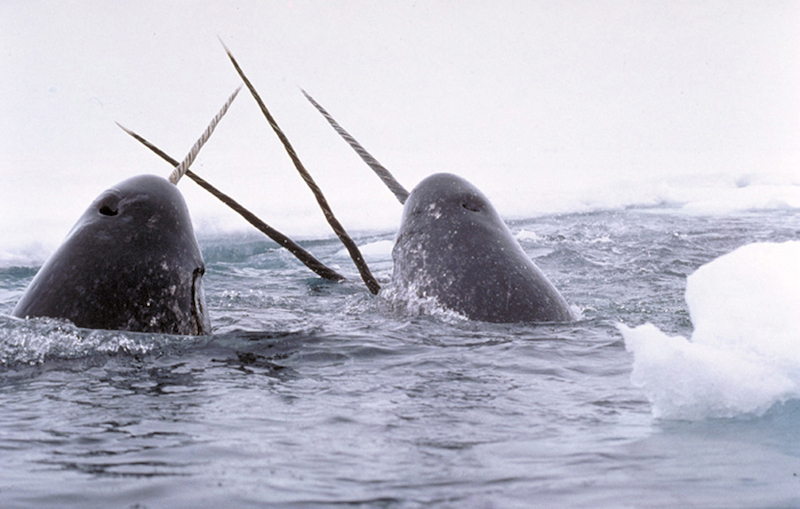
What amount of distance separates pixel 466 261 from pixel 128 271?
2.18 m

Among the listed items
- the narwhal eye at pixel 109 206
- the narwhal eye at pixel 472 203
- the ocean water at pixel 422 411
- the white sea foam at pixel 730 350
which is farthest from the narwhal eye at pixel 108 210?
the white sea foam at pixel 730 350

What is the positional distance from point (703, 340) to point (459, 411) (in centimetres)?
138

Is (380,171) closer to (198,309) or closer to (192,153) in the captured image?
(192,153)

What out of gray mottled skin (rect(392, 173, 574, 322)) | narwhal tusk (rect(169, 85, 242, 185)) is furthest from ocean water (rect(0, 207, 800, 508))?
narwhal tusk (rect(169, 85, 242, 185))

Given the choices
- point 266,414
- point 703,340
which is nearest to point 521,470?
point 266,414

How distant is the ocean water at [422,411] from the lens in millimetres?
2184

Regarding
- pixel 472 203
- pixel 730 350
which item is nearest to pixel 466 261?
pixel 472 203

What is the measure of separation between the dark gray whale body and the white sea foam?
2.78 metres

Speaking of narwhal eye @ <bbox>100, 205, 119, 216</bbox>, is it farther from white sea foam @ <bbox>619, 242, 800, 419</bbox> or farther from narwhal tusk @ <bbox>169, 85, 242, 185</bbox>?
white sea foam @ <bbox>619, 242, 800, 419</bbox>

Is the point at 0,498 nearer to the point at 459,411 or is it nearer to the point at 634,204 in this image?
the point at 459,411

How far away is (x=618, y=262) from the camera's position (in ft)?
37.4

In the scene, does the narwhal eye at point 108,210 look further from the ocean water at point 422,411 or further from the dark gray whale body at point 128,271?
the ocean water at point 422,411

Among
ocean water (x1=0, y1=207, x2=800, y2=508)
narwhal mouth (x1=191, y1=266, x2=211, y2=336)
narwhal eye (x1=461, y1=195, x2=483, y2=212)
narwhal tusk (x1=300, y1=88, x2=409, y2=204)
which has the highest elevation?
narwhal tusk (x1=300, y1=88, x2=409, y2=204)

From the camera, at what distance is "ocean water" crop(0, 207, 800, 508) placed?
2184mm
